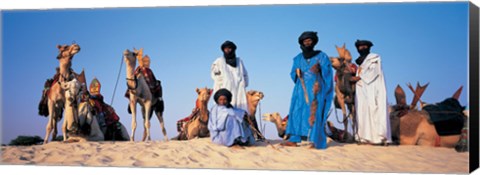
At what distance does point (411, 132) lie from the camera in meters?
14.6

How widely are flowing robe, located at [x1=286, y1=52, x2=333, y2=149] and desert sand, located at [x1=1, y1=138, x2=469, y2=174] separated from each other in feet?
0.83

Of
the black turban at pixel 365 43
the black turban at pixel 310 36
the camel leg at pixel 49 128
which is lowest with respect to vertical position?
the camel leg at pixel 49 128

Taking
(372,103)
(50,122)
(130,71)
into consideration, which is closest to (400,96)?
(372,103)

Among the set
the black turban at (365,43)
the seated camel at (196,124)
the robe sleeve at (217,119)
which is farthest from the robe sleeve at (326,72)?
the seated camel at (196,124)

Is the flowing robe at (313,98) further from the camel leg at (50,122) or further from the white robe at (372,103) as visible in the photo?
the camel leg at (50,122)

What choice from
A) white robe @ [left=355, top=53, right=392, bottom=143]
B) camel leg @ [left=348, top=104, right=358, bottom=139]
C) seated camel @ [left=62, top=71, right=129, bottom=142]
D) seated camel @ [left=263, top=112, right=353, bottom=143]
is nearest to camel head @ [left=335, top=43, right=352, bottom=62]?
white robe @ [left=355, top=53, right=392, bottom=143]

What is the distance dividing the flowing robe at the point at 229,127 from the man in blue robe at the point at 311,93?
0.80 meters

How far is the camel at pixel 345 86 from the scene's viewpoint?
14836 millimetres

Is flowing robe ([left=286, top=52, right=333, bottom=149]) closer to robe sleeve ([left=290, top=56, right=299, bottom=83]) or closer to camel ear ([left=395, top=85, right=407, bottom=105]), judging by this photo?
robe sleeve ([left=290, top=56, right=299, bottom=83])

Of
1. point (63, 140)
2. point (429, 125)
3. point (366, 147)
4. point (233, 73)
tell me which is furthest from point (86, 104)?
point (429, 125)

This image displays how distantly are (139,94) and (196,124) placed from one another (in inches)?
42.9

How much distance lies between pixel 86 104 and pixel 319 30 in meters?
4.17

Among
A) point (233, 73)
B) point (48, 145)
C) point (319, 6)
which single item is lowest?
point (48, 145)

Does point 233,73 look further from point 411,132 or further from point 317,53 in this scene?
point 411,132
